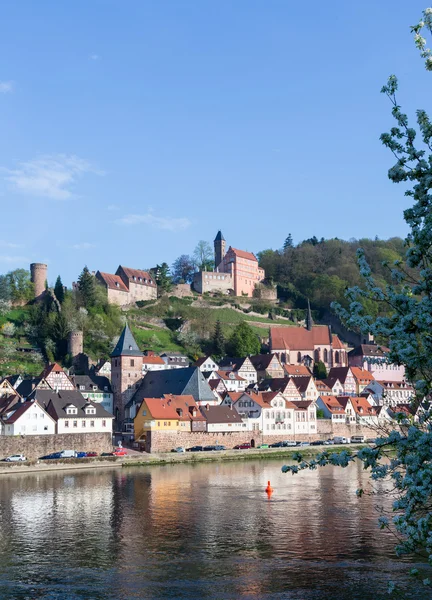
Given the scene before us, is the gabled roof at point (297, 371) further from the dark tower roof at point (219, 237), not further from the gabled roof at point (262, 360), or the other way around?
the dark tower roof at point (219, 237)

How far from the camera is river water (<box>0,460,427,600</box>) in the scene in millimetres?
20750

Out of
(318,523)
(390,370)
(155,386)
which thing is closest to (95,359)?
(155,386)

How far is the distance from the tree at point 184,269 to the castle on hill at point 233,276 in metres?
7.21

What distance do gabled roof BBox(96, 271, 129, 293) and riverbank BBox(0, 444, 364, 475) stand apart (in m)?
50.1

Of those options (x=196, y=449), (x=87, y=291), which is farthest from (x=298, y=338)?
(x=196, y=449)

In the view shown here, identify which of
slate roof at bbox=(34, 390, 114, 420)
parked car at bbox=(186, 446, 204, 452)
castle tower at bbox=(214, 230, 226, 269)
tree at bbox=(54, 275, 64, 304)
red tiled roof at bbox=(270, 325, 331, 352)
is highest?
castle tower at bbox=(214, 230, 226, 269)

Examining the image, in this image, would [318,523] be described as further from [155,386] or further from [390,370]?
[390,370]

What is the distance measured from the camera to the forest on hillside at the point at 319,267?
12888 cm

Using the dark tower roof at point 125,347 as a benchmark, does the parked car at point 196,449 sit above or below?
below

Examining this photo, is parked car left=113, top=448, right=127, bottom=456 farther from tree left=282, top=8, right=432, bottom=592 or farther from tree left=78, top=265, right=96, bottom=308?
tree left=282, top=8, right=432, bottom=592

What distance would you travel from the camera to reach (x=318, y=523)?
2986cm

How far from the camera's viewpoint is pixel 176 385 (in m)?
72.1

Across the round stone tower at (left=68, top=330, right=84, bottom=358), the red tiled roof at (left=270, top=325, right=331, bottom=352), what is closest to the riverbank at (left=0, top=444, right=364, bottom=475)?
the round stone tower at (left=68, top=330, right=84, bottom=358)

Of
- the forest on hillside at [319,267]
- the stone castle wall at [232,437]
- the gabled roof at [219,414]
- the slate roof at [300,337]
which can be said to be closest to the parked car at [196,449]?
the stone castle wall at [232,437]
